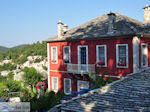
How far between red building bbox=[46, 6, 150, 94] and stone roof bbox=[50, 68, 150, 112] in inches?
267

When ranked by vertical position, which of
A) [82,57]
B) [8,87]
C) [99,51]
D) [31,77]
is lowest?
[8,87]

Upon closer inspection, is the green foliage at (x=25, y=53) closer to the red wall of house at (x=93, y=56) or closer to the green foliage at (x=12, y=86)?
the red wall of house at (x=93, y=56)

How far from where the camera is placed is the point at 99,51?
15156mm

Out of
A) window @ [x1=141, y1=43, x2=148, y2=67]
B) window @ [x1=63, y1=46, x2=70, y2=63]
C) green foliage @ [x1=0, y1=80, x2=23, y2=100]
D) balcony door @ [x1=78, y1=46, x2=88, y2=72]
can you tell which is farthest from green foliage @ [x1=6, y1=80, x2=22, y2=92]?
window @ [x1=141, y1=43, x2=148, y2=67]

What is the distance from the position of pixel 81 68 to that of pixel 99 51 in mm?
2345

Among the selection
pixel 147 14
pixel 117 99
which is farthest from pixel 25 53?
pixel 117 99

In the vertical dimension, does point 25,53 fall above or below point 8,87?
above

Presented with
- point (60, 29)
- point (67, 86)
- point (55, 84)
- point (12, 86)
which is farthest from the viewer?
point (55, 84)

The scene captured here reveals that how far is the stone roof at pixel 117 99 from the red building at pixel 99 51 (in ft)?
22.3

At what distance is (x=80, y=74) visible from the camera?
16.0 metres

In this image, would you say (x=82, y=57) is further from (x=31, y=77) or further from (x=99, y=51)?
(x=31, y=77)

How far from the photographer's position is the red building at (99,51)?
13124 millimetres

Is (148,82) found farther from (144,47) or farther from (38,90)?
(38,90)

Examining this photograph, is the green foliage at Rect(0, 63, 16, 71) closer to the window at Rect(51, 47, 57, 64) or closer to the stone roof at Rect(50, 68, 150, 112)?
the window at Rect(51, 47, 57, 64)
